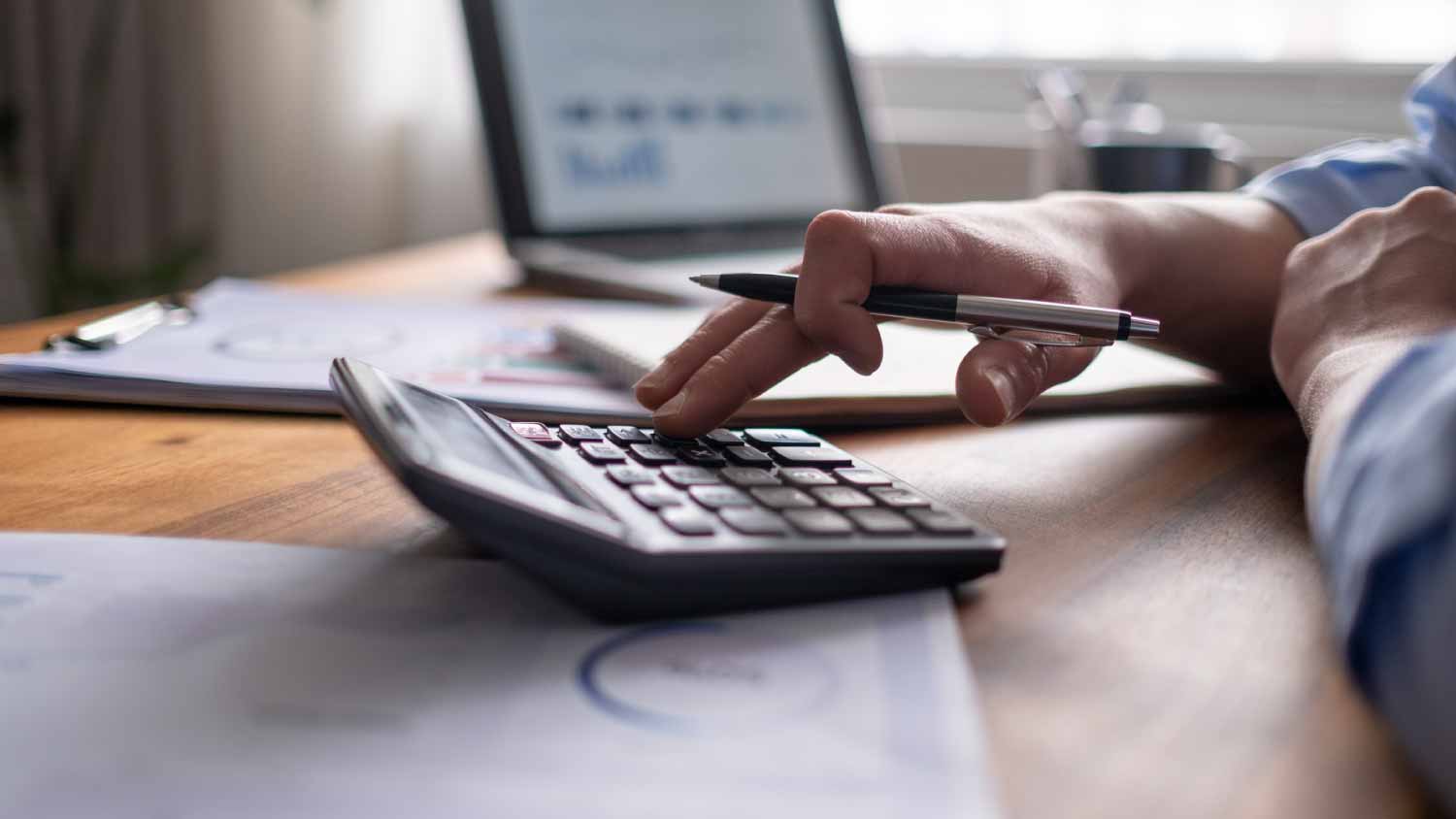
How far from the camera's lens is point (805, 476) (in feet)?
1.31

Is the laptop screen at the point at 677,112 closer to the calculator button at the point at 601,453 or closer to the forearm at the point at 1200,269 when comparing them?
the forearm at the point at 1200,269

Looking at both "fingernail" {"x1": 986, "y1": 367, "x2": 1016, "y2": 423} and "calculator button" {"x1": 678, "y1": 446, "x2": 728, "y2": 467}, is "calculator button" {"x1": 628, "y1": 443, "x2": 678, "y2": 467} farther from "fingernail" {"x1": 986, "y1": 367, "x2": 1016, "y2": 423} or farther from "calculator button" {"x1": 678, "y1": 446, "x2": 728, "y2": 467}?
"fingernail" {"x1": 986, "y1": 367, "x2": 1016, "y2": 423}

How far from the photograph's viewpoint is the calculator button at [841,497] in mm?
366

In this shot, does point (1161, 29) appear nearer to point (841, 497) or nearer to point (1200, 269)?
point (1200, 269)

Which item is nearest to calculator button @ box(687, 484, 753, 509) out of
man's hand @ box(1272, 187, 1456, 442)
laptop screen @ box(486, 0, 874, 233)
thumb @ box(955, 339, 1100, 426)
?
thumb @ box(955, 339, 1100, 426)

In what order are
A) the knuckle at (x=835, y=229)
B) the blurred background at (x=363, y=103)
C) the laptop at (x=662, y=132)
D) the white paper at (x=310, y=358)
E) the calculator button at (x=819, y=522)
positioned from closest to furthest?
the calculator button at (x=819, y=522)
the knuckle at (x=835, y=229)
the white paper at (x=310, y=358)
the laptop at (x=662, y=132)
the blurred background at (x=363, y=103)

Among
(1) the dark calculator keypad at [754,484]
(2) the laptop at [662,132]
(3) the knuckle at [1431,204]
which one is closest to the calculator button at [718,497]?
(1) the dark calculator keypad at [754,484]

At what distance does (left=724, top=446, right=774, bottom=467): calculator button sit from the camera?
413 mm

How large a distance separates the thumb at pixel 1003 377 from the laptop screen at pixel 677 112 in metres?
0.60

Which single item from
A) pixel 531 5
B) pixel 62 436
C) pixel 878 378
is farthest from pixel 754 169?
pixel 62 436

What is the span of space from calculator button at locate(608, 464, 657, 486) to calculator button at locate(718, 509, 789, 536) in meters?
0.04

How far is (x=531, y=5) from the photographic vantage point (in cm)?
103

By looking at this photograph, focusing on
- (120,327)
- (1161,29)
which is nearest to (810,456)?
(120,327)

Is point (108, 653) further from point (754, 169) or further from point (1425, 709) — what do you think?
point (754, 169)
